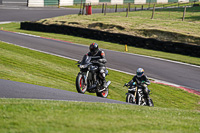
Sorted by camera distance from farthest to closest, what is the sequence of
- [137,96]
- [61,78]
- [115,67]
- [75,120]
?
[115,67] < [61,78] < [137,96] < [75,120]

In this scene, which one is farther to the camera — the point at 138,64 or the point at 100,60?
the point at 138,64

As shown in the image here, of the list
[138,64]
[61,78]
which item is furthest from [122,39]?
[61,78]

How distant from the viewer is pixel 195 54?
27094mm

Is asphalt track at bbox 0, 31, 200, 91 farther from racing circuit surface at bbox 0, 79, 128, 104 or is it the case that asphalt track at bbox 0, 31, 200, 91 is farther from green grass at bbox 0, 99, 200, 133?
green grass at bbox 0, 99, 200, 133

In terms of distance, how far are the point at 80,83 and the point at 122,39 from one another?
2169cm

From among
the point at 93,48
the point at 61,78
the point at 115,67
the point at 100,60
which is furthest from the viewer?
the point at 115,67

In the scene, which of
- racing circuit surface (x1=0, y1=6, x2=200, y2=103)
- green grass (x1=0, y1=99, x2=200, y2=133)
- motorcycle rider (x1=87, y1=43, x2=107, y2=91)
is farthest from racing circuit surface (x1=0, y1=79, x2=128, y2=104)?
motorcycle rider (x1=87, y1=43, x2=107, y2=91)

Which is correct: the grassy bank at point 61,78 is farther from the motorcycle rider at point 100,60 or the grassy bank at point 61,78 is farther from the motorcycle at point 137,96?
the motorcycle rider at point 100,60

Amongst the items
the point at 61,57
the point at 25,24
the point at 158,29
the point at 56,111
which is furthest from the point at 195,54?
the point at 25,24

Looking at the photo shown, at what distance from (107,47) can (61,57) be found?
27.8ft

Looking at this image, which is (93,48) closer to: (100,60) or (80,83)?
(100,60)

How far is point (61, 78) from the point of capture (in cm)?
1741

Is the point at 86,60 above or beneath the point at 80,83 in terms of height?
above

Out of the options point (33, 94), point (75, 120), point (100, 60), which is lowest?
point (33, 94)
